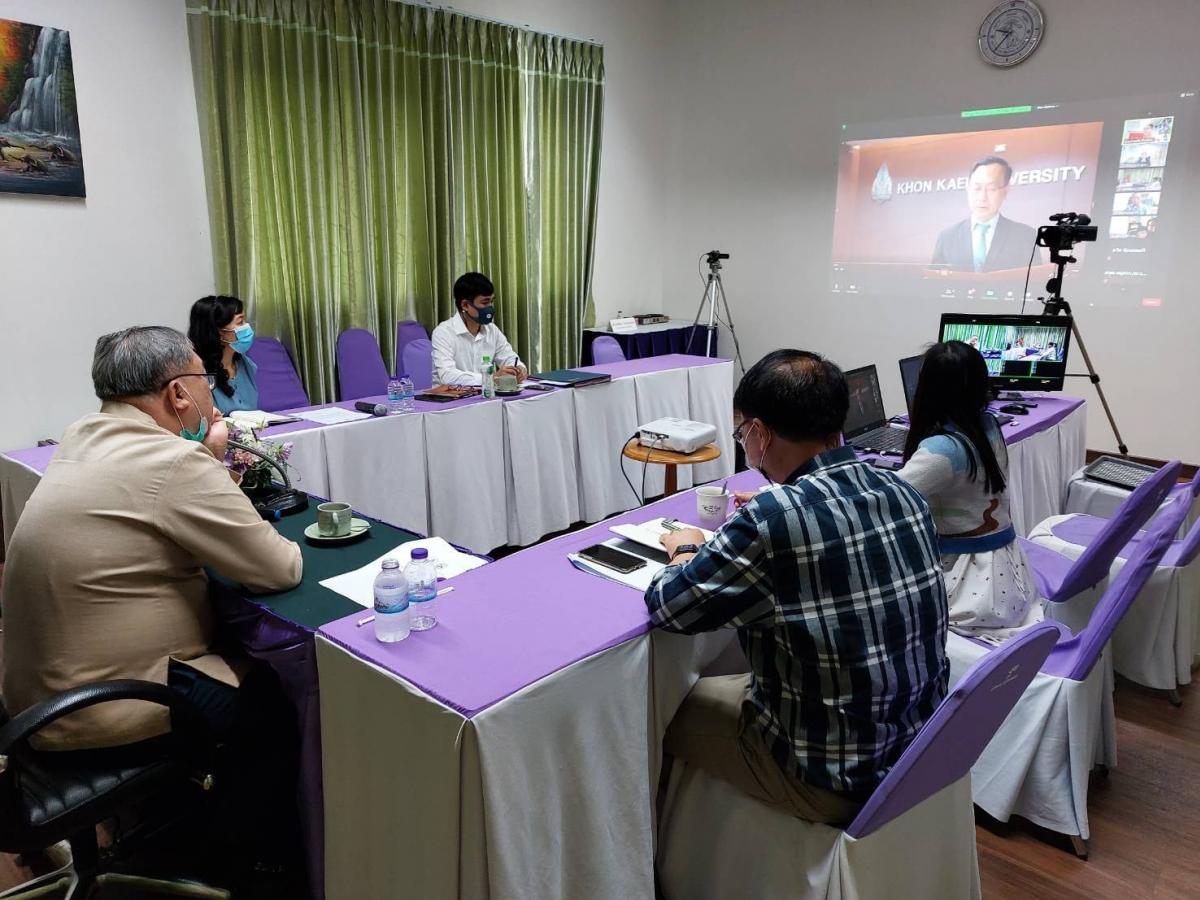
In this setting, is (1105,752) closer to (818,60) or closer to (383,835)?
(383,835)

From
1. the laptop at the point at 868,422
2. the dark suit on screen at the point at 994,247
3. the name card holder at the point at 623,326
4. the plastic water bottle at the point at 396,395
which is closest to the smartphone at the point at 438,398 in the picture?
the plastic water bottle at the point at 396,395

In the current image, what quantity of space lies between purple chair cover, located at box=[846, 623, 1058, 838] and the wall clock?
4.95 metres

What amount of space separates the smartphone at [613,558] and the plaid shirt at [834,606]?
30 centimetres

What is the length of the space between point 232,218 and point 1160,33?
5297 millimetres

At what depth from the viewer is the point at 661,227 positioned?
6918mm

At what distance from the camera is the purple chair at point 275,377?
13.1ft

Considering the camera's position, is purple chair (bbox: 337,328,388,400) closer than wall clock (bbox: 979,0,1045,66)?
Yes

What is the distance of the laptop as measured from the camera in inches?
112

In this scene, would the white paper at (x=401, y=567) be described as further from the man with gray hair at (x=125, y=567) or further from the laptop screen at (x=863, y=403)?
the laptop screen at (x=863, y=403)

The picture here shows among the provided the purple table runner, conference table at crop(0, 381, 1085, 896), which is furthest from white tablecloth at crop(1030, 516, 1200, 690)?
the purple table runner

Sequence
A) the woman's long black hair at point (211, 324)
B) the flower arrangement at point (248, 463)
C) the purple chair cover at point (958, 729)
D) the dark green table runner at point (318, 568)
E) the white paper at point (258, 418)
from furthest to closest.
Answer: the woman's long black hair at point (211, 324) < the white paper at point (258, 418) < the flower arrangement at point (248, 463) < the dark green table runner at point (318, 568) < the purple chair cover at point (958, 729)

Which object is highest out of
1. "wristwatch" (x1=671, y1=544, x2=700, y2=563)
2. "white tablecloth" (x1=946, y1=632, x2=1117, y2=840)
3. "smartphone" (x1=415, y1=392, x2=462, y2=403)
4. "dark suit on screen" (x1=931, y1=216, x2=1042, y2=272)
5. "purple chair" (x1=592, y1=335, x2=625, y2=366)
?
"dark suit on screen" (x1=931, y1=216, x2=1042, y2=272)

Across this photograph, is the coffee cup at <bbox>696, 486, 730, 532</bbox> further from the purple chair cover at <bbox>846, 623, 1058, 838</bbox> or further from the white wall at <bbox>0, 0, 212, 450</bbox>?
the white wall at <bbox>0, 0, 212, 450</bbox>

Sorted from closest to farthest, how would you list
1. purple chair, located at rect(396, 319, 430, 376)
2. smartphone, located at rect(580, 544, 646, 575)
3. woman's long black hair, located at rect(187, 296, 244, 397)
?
1. smartphone, located at rect(580, 544, 646, 575)
2. woman's long black hair, located at rect(187, 296, 244, 397)
3. purple chair, located at rect(396, 319, 430, 376)
